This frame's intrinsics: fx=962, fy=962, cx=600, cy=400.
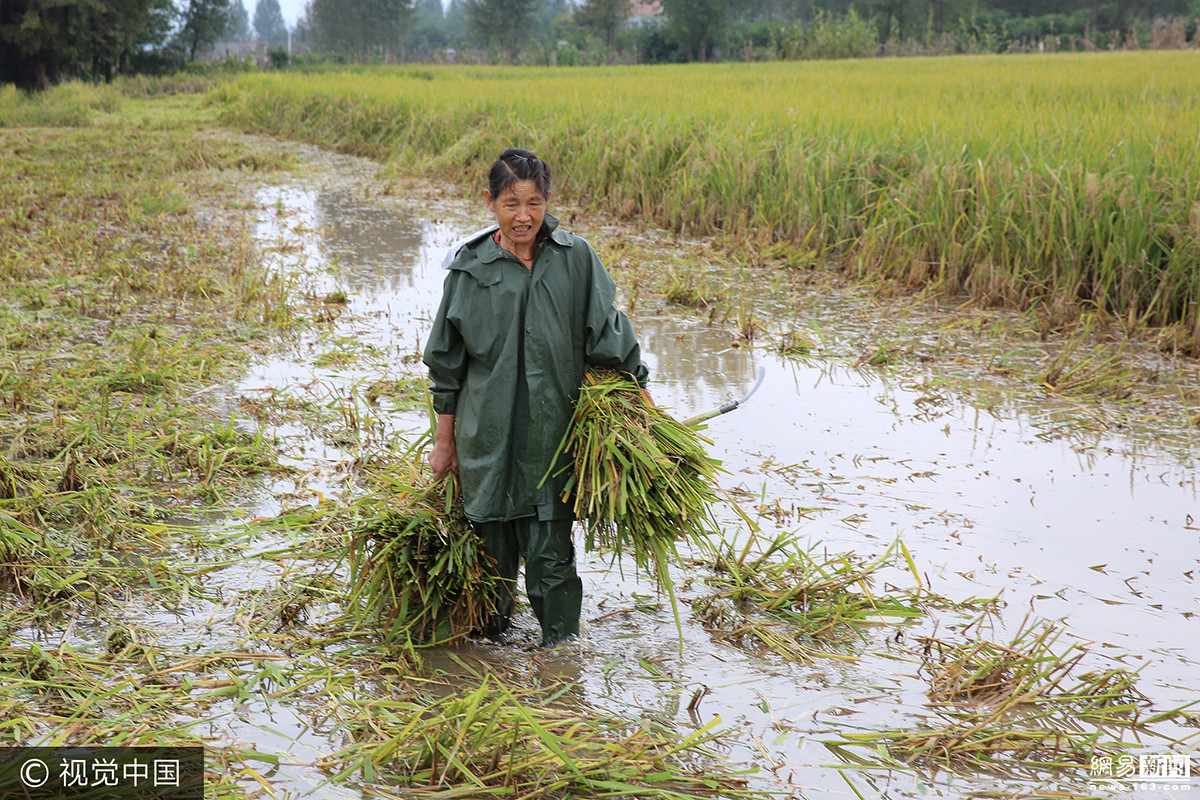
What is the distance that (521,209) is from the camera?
7.86ft

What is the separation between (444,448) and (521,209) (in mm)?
671

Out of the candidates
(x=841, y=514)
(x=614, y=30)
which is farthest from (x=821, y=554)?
(x=614, y=30)

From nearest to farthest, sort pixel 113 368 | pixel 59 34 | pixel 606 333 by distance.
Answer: pixel 606 333 < pixel 113 368 < pixel 59 34

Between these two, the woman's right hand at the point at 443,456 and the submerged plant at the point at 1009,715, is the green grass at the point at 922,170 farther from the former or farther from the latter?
the woman's right hand at the point at 443,456

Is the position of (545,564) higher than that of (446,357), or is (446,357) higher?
(446,357)

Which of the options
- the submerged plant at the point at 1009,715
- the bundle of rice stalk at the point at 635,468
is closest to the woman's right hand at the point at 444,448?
the bundle of rice stalk at the point at 635,468

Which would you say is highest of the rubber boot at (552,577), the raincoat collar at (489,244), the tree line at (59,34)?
the tree line at (59,34)

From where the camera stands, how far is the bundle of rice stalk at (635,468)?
2.41 m

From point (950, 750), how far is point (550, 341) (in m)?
1.34

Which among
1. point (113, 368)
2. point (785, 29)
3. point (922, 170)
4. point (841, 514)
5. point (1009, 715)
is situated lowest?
point (1009, 715)

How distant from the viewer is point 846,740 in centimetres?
220

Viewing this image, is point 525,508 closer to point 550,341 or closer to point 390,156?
point 550,341

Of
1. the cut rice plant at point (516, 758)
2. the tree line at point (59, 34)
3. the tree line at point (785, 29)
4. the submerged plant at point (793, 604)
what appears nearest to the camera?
the cut rice plant at point (516, 758)

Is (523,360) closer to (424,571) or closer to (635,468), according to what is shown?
(635,468)
